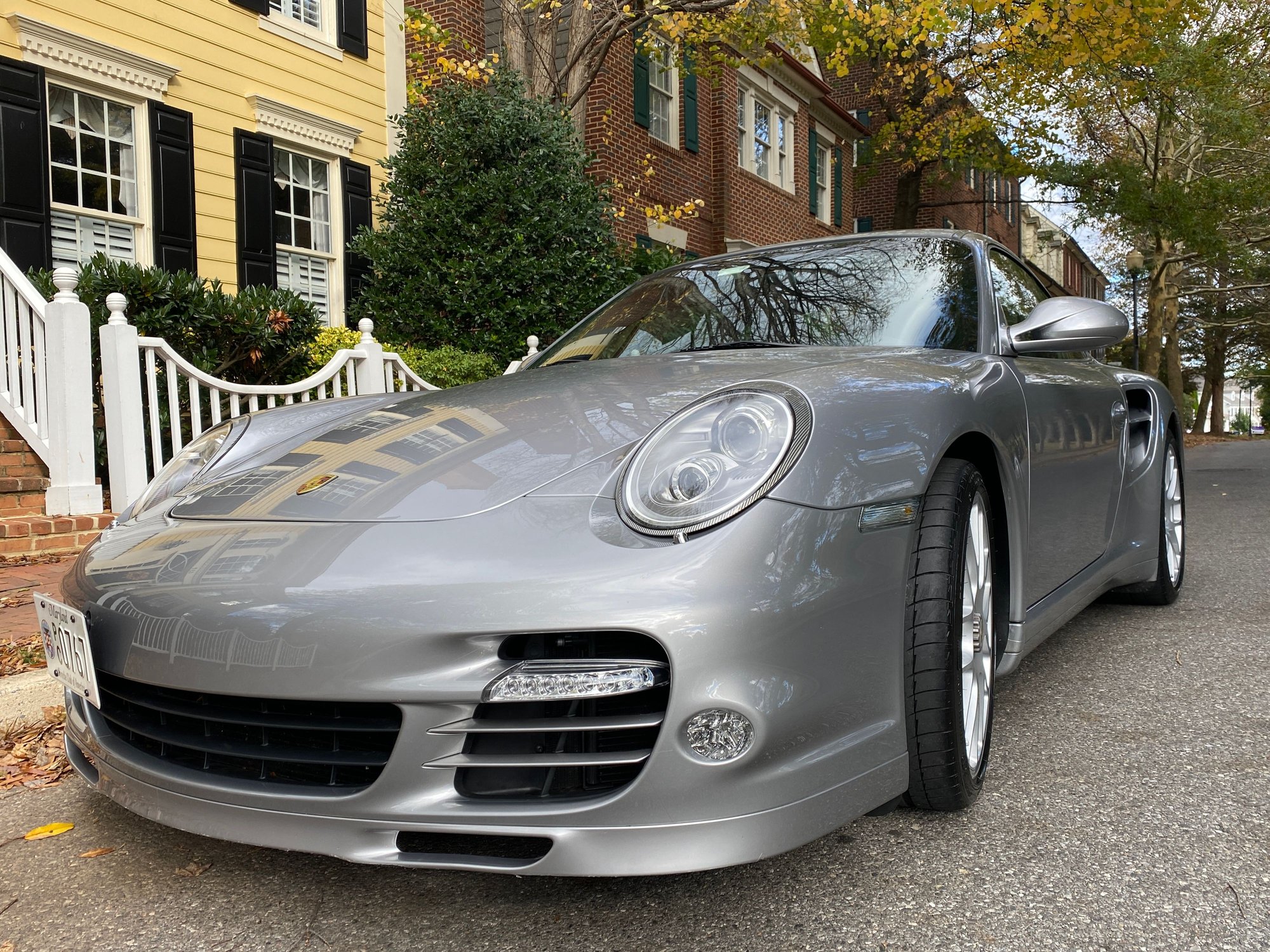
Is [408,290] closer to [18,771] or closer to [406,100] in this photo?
[406,100]

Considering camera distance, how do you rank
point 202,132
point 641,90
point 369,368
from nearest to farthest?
point 369,368 < point 202,132 < point 641,90

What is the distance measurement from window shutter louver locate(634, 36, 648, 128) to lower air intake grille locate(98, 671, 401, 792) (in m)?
13.6

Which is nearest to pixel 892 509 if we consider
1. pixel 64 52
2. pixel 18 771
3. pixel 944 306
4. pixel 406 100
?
pixel 944 306

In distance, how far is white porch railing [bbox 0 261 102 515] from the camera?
554cm

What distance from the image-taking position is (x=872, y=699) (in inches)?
70.9

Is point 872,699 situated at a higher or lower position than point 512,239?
lower

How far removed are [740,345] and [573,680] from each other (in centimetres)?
145

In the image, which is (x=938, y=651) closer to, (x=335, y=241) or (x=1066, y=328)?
(x=1066, y=328)

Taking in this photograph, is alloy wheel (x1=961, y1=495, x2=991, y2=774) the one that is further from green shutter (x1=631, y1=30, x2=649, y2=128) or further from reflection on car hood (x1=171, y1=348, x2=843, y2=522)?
green shutter (x1=631, y1=30, x2=649, y2=128)

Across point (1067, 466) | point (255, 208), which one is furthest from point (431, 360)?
point (1067, 466)

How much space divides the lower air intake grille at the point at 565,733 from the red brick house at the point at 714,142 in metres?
8.87

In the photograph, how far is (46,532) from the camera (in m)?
5.29

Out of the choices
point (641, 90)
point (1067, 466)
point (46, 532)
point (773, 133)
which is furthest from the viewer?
point (773, 133)

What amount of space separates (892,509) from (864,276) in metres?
1.26
